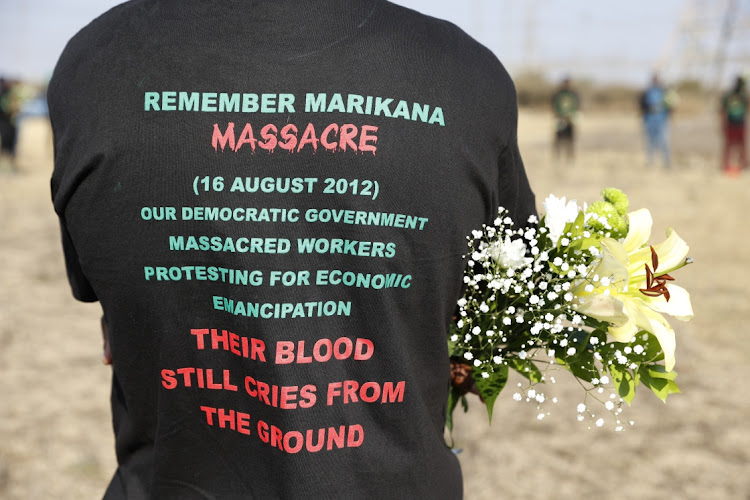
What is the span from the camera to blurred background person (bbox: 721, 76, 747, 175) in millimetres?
11633

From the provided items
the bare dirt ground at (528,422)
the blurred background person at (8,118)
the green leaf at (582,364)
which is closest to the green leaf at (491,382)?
the green leaf at (582,364)

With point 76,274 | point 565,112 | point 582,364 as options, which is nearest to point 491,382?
point 582,364

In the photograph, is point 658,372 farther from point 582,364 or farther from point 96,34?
point 96,34

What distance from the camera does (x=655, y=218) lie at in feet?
28.8

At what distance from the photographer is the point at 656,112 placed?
12367 millimetres

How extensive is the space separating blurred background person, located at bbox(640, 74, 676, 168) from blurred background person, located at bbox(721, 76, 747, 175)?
37.1 inches

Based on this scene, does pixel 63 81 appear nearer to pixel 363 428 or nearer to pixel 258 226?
pixel 258 226

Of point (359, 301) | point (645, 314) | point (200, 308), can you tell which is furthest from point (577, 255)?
point (200, 308)

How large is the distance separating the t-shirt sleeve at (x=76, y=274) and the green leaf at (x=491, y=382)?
30.8 inches

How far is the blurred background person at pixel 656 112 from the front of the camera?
40.5ft

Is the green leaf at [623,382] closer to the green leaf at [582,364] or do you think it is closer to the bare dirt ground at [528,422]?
the green leaf at [582,364]

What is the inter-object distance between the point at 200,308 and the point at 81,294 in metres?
0.34

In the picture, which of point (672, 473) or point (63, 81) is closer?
point (63, 81)

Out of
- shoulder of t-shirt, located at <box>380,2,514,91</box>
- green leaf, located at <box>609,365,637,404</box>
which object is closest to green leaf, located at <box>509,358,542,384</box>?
green leaf, located at <box>609,365,637,404</box>
